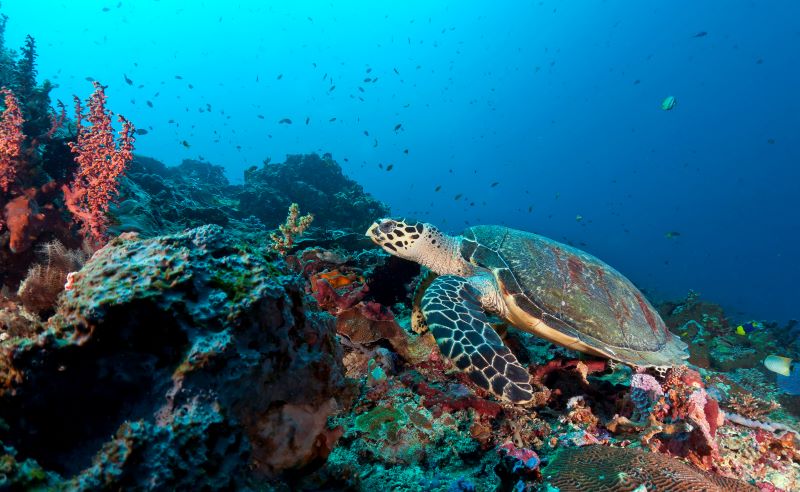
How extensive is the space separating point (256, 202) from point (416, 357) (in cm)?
1074

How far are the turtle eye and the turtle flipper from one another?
1.41 m

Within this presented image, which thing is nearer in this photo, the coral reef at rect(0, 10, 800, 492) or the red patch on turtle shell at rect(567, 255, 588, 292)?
the coral reef at rect(0, 10, 800, 492)

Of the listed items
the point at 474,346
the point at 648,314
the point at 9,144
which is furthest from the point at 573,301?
the point at 9,144

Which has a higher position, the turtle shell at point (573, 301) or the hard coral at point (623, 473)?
the turtle shell at point (573, 301)

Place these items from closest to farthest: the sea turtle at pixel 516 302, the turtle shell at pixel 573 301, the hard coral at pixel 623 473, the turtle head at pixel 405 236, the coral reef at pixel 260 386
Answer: the coral reef at pixel 260 386 < the hard coral at pixel 623 473 < the sea turtle at pixel 516 302 < the turtle shell at pixel 573 301 < the turtle head at pixel 405 236

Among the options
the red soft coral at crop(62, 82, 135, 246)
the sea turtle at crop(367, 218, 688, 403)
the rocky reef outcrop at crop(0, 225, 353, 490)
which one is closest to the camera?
the rocky reef outcrop at crop(0, 225, 353, 490)

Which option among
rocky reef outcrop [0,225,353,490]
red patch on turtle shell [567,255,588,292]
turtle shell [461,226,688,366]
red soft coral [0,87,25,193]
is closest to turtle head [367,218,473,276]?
turtle shell [461,226,688,366]

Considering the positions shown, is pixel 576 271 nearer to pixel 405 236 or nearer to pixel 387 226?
pixel 405 236

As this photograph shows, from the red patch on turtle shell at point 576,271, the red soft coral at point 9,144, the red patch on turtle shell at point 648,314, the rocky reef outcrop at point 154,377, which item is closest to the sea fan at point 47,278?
the red soft coral at point 9,144

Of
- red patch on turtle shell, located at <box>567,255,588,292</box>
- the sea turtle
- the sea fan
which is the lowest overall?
the sea fan

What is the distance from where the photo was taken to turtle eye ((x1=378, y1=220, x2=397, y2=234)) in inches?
202

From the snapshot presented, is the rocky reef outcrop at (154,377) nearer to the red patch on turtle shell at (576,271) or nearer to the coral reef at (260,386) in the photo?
the coral reef at (260,386)

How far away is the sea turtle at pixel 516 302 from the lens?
320cm

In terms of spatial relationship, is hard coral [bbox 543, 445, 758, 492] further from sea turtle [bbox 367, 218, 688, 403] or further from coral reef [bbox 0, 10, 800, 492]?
sea turtle [bbox 367, 218, 688, 403]
